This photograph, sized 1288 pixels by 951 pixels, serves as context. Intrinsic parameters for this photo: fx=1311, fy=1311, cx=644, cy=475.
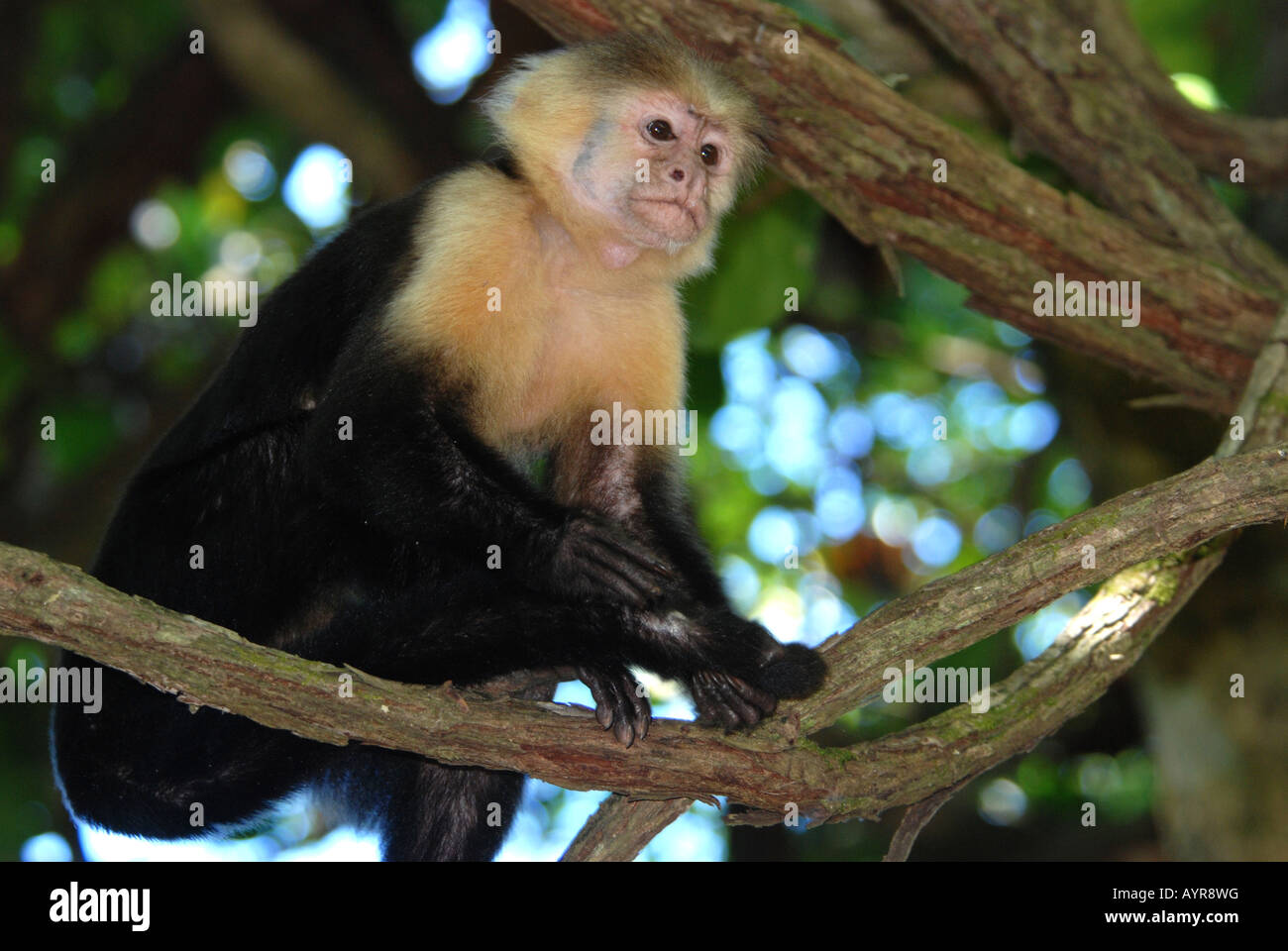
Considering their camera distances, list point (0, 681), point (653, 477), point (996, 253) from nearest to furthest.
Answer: point (653, 477) < point (996, 253) < point (0, 681)

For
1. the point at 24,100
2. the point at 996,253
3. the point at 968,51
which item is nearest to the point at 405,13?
the point at 24,100

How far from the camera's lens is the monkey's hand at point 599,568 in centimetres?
455

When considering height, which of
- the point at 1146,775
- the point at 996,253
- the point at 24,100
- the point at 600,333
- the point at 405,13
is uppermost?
the point at 405,13

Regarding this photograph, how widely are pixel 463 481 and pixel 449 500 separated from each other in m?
0.10

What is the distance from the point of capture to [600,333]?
576cm

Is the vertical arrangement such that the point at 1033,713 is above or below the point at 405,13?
below

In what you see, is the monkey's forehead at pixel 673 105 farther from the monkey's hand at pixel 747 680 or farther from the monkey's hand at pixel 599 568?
the monkey's hand at pixel 747 680

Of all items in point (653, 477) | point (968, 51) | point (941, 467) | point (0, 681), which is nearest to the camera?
point (653, 477)

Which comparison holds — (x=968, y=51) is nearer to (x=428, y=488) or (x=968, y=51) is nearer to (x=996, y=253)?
(x=996, y=253)

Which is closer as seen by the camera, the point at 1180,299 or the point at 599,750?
the point at 599,750

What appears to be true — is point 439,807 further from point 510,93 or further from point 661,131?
point 510,93

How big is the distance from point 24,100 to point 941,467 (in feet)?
29.3

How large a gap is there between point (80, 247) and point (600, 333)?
5.94 metres

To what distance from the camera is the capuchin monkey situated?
4512 millimetres
